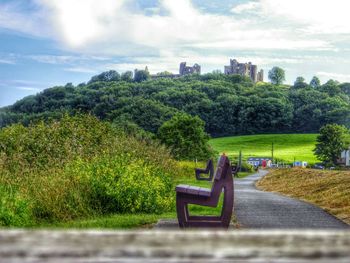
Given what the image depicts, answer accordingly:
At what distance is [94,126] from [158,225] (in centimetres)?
1275

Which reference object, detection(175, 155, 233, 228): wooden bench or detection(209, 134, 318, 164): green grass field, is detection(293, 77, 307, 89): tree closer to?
detection(209, 134, 318, 164): green grass field

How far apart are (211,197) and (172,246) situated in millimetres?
8724

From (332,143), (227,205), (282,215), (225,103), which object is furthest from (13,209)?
(225,103)

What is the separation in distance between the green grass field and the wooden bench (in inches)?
3519

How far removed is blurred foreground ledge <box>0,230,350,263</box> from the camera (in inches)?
49.6

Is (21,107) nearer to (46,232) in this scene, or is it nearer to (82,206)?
(82,206)

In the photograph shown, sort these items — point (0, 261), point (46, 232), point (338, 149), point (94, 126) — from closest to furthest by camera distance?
point (0, 261) → point (46, 232) → point (94, 126) → point (338, 149)

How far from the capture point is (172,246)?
4.32 ft

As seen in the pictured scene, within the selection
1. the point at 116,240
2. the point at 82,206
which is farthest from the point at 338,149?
the point at 116,240

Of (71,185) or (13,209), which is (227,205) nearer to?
(13,209)

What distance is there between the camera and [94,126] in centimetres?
2361

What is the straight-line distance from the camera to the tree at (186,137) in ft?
209

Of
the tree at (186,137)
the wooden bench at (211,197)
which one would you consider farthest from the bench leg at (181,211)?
the tree at (186,137)

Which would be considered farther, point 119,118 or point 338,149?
point 119,118
